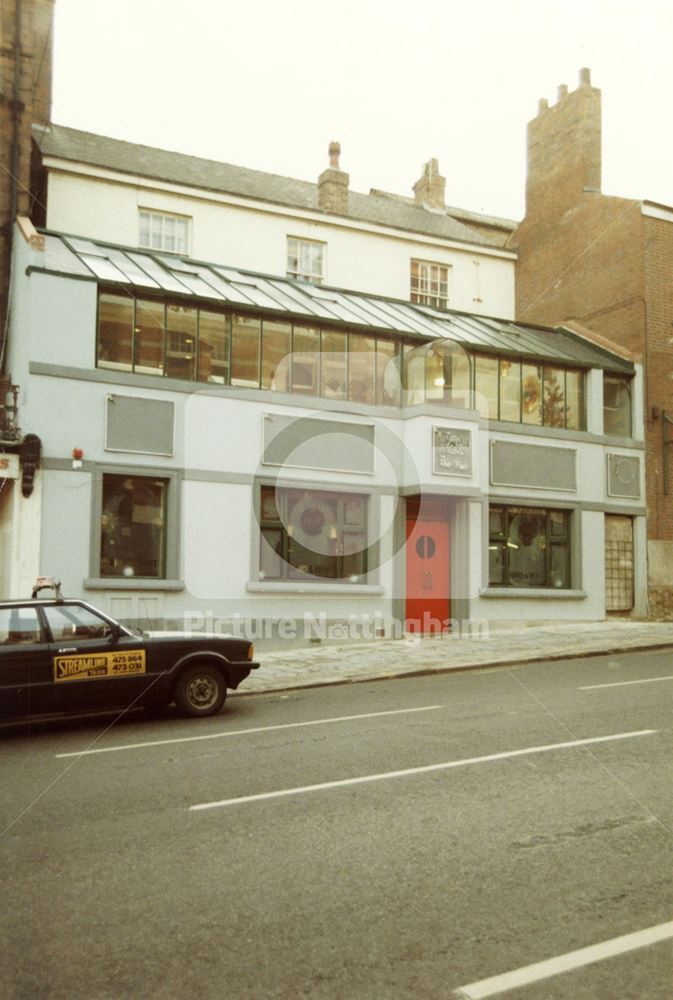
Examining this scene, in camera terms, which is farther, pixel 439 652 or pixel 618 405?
pixel 618 405

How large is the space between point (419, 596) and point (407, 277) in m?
9.82

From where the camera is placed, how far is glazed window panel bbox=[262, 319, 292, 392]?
18109 millimetres

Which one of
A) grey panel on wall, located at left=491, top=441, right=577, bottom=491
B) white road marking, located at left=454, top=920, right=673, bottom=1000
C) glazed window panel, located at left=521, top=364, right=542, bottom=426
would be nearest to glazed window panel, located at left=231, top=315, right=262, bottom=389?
grey panel on wall, located at left=491, top=441, right=577, bottom=491

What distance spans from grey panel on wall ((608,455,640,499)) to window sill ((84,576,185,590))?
1082 centimetres

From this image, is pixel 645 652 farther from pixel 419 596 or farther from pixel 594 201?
pixel 594 201

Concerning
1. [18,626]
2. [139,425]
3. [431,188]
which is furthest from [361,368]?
[431,188]

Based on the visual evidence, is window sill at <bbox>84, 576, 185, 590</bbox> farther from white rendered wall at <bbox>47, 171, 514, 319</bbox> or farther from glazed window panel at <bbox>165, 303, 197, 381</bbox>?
white rendered wall at <bbox>47, 171, 514, 319</bbox>

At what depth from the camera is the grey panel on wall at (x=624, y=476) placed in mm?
21812

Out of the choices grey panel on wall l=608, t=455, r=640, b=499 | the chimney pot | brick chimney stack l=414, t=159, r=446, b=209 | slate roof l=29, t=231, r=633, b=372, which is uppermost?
brick chimney stack l=414, t=159, r=446, b=209

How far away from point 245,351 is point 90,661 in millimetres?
8889

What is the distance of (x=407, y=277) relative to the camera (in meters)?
25.0

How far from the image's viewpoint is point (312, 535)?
1827 centimetres

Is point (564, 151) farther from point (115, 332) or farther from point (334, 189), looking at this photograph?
point (115, 332)

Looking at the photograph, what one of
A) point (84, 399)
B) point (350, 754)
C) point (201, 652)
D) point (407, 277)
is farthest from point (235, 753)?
point (407, 277)
